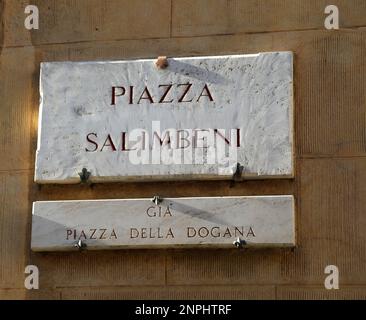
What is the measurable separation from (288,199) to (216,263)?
0.85 meters

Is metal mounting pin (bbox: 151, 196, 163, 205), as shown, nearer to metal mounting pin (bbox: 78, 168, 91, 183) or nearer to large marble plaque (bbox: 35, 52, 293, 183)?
large marble plaque (bbox: 35, 52, 293, 183)

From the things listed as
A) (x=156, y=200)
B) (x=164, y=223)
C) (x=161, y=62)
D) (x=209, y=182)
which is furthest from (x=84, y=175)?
(x=161, y=62)

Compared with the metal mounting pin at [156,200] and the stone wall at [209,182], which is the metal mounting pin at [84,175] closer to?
the stone wall at [209,182]

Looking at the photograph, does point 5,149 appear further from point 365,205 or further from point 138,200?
point 365,205

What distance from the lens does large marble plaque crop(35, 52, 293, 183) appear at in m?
9.72

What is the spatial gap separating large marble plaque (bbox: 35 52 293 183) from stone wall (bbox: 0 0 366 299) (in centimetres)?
15

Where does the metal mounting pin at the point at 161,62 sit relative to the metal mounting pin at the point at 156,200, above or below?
above

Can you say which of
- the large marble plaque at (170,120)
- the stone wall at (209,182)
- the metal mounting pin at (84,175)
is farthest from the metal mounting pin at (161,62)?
the metal mounting pin at (84,175)

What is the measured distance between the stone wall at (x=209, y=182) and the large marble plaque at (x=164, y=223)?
0.14 meters

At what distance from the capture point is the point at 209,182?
9789 mm

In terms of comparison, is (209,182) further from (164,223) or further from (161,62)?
(161,62)

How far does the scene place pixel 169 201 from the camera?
970cm

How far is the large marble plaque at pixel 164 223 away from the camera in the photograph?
31.2 ft
